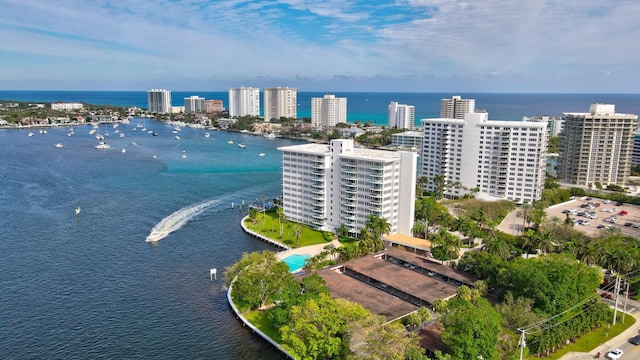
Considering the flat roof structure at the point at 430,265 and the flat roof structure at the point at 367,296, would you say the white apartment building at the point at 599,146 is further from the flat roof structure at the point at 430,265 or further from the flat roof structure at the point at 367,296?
the flat roof structure at the point at 367,296

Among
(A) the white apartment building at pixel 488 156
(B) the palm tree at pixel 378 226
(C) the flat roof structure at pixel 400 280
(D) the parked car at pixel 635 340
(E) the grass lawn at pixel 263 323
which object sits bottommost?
(E) the grass lawn at pixel 263 323

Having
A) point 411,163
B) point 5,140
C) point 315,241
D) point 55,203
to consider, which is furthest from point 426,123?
point 5,140

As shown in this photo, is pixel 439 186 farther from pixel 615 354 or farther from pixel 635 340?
pixel 615 354

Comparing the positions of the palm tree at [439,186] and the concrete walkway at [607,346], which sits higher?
the palm tree at [439,186]

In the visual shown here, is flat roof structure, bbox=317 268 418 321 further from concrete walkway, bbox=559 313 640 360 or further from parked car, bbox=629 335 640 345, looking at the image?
parked car, bbox=629 335 640 345

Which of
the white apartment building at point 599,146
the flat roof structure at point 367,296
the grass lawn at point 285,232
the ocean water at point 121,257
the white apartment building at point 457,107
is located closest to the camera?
the ocean water at point 121,257

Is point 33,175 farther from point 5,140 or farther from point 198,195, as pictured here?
point 5,140

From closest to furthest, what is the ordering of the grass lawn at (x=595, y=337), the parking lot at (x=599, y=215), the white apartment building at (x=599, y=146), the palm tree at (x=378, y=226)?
the grass lawn at (x=595, y=337) < the palm tree at (x=378, y=226) < the parking lot at (x=599, y=215) < the white apartment building at (x=599, y=146)

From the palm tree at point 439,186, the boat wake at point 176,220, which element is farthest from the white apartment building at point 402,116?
the boat wake at point 176,220
